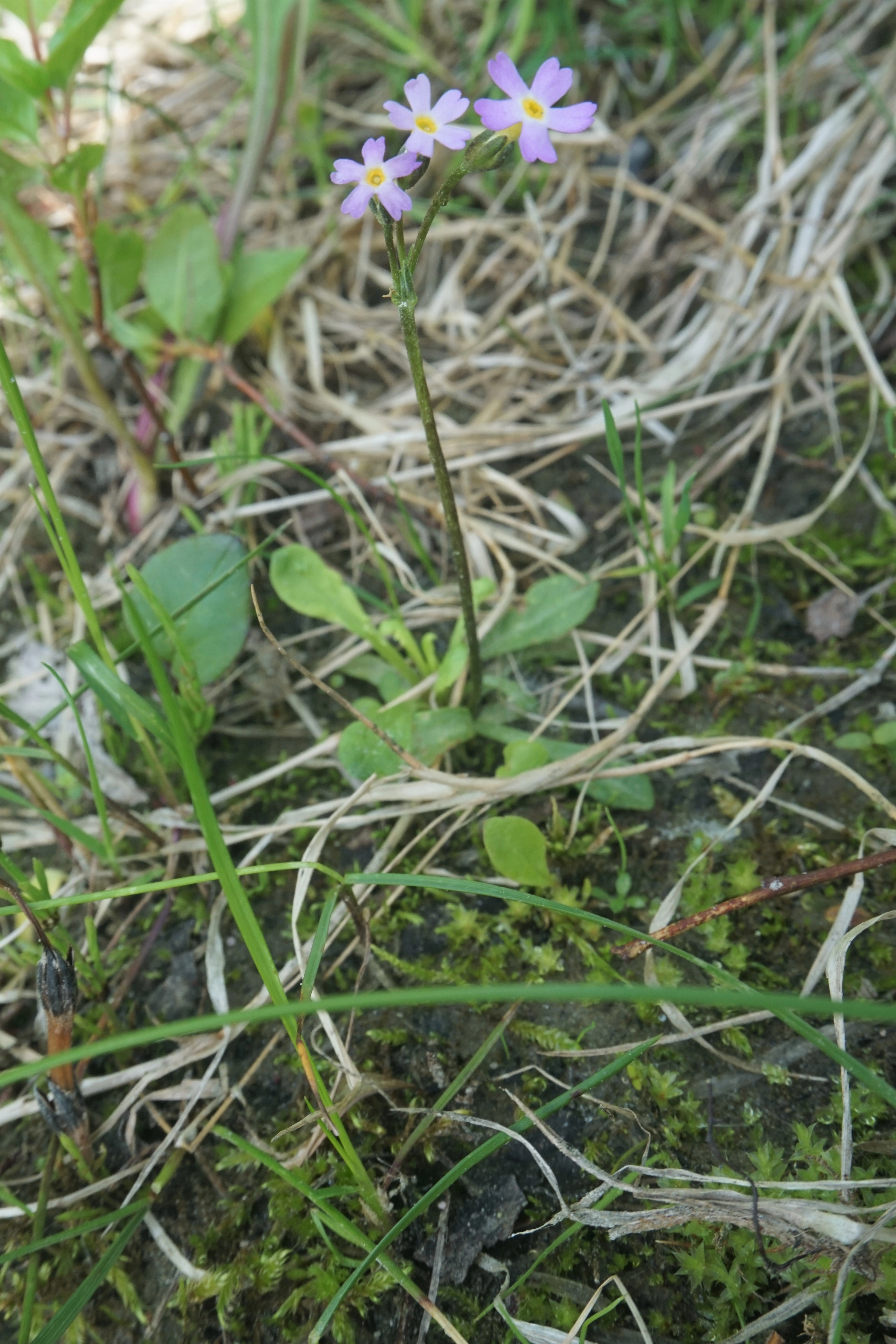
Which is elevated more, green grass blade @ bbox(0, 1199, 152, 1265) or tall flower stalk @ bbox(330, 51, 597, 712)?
tall flower stalk @ bbox(330, 51, 597, 712)

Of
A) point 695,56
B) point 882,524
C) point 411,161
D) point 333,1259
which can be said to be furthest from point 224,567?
point 695,56

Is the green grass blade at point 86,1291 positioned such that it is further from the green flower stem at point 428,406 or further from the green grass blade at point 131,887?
the green flower stem at point 428,406

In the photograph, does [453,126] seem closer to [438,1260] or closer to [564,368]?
[564,368]

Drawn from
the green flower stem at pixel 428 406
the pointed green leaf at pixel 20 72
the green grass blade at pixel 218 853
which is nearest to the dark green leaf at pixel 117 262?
the pointed green leaf at pixel 20 72

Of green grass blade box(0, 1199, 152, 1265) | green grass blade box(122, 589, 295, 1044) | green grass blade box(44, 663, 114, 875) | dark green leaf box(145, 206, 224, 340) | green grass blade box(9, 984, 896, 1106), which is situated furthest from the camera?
dark green leaf box(145, 206, 224, 340)

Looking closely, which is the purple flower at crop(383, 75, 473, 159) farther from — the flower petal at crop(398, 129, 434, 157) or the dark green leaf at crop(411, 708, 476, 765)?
the dark green leaf at crop(411, 708, 476, 765)

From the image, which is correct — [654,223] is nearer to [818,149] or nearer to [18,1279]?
[818,149]

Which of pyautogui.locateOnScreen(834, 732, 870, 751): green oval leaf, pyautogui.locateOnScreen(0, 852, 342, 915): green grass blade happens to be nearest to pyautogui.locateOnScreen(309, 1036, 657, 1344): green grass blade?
pyautogui.locateOnScreen(0, 852, 342, 915): green grass blade

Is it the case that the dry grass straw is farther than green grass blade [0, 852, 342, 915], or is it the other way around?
the dry grass straw
